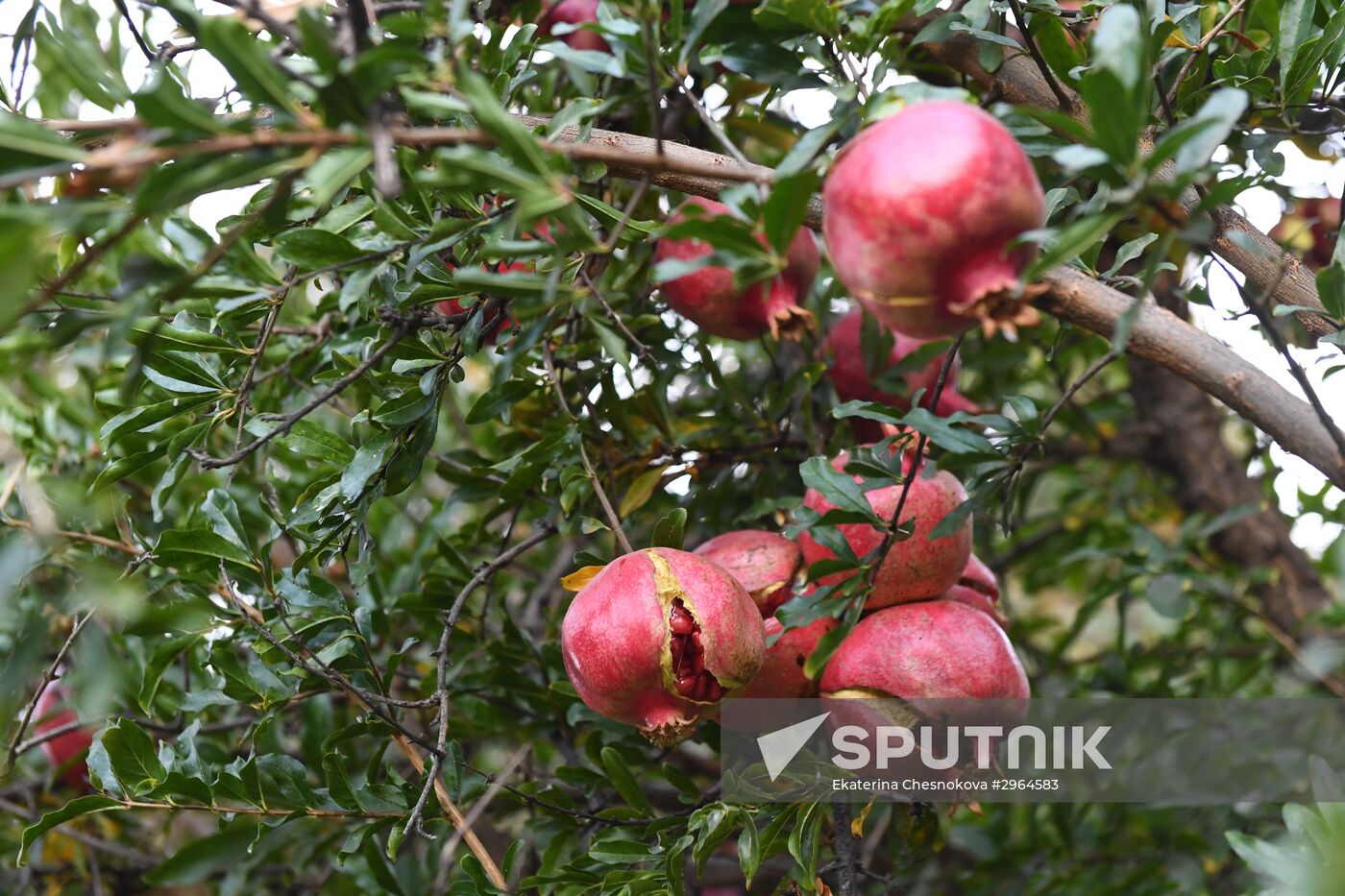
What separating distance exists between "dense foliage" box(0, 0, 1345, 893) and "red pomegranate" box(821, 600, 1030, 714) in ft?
0.44

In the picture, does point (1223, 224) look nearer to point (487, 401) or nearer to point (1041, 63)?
point (1041, 63)

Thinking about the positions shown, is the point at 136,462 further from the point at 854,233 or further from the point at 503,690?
the point at 854,233

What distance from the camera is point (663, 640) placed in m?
1.05

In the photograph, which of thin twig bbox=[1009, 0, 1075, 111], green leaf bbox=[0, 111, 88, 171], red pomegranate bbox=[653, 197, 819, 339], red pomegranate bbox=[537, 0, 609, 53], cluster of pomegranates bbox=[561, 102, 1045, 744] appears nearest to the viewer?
green leaf bbox=[0, 111, 88, 171]

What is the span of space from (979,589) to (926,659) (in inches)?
12.1

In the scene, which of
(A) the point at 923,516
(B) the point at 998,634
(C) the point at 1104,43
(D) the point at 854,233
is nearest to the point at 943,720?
(B) the point at 998,634

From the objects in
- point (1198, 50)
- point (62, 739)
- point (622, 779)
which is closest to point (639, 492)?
point (622, 779)

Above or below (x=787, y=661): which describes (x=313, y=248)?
above

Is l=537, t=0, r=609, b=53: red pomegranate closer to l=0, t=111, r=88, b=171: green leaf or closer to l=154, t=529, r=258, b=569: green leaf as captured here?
l=154, t=529, r=258, b=569: green leaf

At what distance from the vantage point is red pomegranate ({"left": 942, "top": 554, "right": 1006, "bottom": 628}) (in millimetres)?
1358

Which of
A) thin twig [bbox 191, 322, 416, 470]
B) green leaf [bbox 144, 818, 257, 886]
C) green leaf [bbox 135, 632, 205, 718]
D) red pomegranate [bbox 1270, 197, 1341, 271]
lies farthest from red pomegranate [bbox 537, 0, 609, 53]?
red pomegranate [bbox 1270, 197, 1341, 271]

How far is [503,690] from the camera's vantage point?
1.62m

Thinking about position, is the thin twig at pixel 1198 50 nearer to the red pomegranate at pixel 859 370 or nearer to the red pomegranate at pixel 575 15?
the red pomegranate at pixel 859 370

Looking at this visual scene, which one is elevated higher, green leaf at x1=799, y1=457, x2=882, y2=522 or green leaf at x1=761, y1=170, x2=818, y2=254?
green leaf at x1=761, y1=170, x2=818, y2=254
